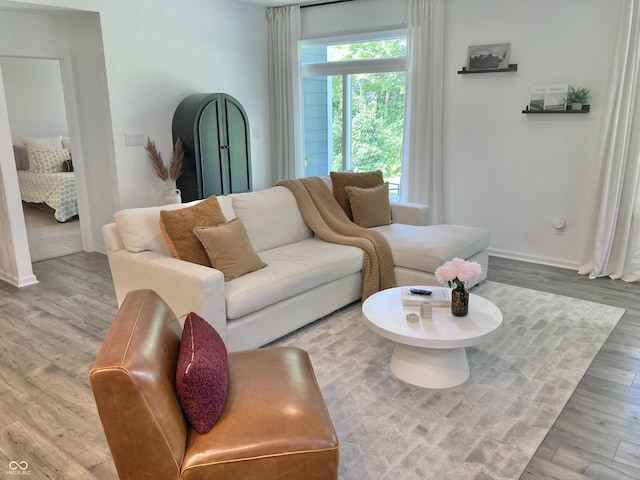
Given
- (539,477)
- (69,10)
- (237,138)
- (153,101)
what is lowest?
(539,477)

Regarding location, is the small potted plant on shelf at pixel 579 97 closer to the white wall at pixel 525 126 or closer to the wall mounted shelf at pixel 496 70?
the white wall at pixel 525 126

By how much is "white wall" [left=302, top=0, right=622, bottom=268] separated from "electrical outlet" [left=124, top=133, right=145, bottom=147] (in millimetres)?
2802

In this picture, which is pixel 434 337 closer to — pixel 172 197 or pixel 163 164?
pixel 172 197

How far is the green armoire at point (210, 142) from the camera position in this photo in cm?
509

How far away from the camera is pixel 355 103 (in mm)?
6012

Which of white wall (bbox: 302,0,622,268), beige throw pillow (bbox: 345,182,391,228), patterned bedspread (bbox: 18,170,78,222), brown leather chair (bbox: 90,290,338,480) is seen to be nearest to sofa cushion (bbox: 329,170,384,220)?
beige throw pillow (bbox: 345,182,391,228)

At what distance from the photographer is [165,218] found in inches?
119

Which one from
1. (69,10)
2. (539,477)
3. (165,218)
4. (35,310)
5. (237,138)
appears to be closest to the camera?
(539,477)

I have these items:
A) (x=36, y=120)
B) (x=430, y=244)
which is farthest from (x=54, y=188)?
(x=430, y=244)

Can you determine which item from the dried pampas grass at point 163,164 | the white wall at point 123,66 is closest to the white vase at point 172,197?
the dried pampas grass at point 163,164

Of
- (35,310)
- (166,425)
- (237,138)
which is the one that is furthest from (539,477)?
(237,138)

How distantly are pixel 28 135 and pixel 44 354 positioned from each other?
243 inches

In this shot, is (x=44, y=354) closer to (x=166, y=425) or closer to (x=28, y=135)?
(x=166, y=425)

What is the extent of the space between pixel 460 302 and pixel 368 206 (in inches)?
68.8
